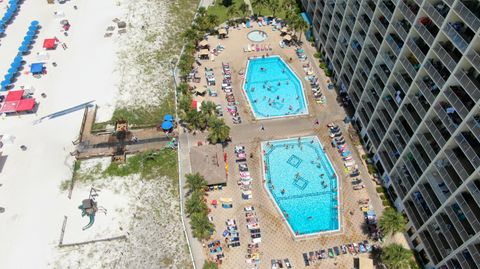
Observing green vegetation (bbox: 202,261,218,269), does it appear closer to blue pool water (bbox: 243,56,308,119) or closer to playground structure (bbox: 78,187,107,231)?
playground structure (bbox: 78,187,107,231)

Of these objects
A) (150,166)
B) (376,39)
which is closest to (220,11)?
(376,39)

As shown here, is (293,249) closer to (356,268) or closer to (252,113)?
(356,268)

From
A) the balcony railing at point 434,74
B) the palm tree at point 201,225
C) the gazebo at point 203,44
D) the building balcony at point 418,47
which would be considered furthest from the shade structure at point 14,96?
the balcony railing at point 434,74

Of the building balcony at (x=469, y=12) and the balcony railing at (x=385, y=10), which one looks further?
the balcony railing at (x=385, y=10)

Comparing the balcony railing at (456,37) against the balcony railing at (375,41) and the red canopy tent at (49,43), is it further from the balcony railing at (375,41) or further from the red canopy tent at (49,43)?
the red canopy tent at (49,43)

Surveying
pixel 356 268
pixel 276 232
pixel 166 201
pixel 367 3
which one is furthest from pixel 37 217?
pixel 367 3

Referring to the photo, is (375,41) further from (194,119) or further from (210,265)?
(210,265)
